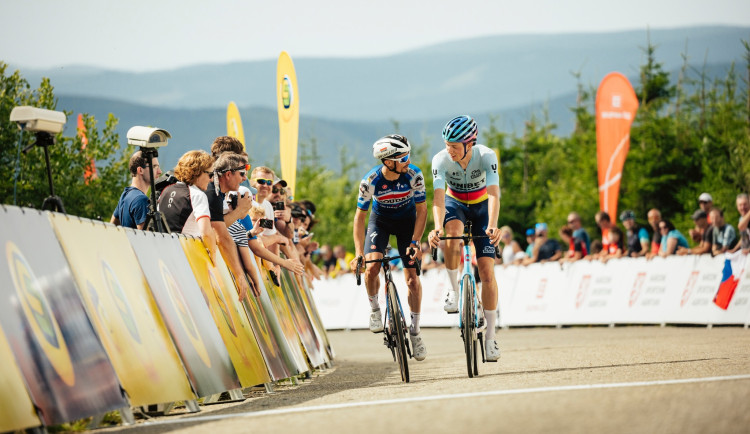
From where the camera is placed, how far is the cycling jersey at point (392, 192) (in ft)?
33.6

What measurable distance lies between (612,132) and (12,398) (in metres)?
21.7

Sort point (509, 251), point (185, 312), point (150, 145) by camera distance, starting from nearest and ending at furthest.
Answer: point (185, 312) < point (150, 145) < point (509, 251)

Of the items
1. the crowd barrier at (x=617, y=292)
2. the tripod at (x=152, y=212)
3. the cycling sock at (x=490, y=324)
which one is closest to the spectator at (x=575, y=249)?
the crowd barrier at (x=617, y=292)

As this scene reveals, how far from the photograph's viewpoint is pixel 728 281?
17.7 meters

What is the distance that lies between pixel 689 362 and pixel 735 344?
296 cm

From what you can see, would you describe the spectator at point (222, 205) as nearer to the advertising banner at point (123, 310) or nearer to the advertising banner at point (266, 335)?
the advertising banner at point (266, 335)

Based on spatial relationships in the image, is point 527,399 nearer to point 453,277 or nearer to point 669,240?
point 453,277

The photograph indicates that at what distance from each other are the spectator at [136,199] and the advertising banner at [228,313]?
0.82m

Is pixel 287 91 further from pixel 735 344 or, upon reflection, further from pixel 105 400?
pixel 105 400

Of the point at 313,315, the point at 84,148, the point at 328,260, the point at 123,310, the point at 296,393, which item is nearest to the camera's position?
the point at 123,310

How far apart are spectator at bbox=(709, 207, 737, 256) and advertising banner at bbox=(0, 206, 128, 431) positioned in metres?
13.5


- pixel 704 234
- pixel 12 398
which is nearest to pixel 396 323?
pixel 12 398

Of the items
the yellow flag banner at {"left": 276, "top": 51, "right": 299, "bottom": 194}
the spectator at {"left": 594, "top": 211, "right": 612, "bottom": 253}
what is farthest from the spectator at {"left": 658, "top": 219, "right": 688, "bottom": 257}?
the yellow flag banner at {"left": 276, "top": 51, "right": 299, "bottom": 194}

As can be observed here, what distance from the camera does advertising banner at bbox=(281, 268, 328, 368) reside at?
12250 mm
